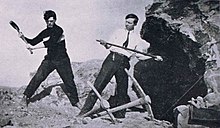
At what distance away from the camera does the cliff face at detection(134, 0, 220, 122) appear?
807 centimetres

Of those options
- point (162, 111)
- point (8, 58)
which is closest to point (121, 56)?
point (162, 111)

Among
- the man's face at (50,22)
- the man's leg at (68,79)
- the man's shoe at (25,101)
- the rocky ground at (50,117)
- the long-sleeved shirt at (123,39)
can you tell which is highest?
the man's face at (50,22)

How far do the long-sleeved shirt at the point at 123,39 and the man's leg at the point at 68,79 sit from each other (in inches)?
22.4

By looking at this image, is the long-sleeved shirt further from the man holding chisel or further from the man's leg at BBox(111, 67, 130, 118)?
the man's leg at BBox(111, 67, 130, 118)

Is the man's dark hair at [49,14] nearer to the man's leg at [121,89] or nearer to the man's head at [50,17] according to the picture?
the man's head at [50,17]

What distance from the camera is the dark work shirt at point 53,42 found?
316 inches

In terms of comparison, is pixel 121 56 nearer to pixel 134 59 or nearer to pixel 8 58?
pixel 134 59

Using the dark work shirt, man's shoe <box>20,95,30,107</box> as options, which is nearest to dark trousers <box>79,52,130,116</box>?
the dark work shirt

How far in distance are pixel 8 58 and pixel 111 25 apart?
1294 millimetres

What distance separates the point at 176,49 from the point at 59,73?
1.43 metres

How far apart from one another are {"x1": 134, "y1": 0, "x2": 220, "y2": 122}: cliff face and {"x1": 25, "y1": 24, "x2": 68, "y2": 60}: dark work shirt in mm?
924

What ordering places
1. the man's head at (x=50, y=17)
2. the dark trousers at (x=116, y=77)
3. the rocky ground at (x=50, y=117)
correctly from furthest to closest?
the man's head at (x=50, y=17)
the dark trousers at (x=116, y=77)
the rocky ground at (x=50, y=117)

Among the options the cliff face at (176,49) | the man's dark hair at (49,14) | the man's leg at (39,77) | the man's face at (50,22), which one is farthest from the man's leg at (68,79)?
the cliff face at (176,49)

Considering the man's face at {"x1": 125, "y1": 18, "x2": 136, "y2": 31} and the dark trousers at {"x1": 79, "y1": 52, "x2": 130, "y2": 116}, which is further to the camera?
the man's face at {"x1": 125, "y1": 18, "x2": 136, "y2": 31}
